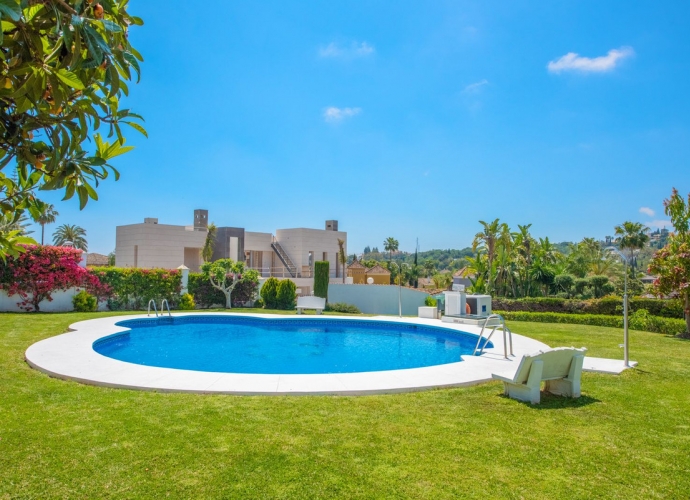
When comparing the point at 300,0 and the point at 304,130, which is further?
the point at 304,130

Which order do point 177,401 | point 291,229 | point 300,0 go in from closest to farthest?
point 177,401
point 300,0
point 291,229

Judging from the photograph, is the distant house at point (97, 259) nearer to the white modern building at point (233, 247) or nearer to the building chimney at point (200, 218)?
the white modern building at point (233, 247)

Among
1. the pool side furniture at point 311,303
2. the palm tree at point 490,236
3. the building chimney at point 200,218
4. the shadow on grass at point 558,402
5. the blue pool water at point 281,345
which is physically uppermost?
the building chimney at point 200,218

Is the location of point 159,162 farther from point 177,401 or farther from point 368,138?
point 177,401

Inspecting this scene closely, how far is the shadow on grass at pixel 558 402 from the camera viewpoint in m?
6.00

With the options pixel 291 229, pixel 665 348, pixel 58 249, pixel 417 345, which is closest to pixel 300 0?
pixel 417 345

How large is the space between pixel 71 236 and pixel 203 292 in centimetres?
5293

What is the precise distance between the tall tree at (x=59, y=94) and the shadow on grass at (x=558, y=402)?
5927mm

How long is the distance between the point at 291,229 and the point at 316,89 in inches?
740

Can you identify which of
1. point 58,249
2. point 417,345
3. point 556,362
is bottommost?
point 417,345

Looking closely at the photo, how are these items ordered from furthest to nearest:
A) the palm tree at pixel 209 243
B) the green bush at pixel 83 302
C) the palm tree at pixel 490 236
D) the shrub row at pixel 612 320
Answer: the palm tree at pixel 209 243
the palm tree at pixel 490 236
the green bush at pixel 83 302
the shrub row at pixel 612 320

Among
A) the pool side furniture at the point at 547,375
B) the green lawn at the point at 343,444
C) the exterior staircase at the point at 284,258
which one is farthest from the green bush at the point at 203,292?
the pool side furniture at the point at 547,375

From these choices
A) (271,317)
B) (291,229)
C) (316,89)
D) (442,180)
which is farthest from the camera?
(291,229)

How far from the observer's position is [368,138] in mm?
19109
